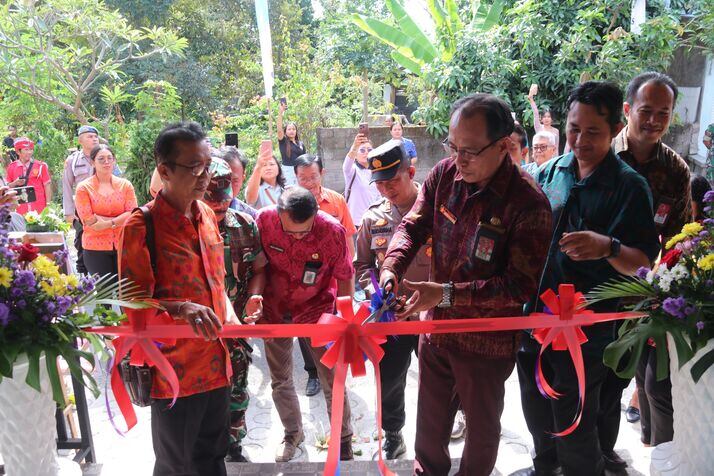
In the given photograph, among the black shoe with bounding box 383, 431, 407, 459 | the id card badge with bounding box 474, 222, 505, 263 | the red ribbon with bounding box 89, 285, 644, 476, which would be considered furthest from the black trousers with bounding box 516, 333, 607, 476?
the black shoe with bounding box 383, 431, 407, 459

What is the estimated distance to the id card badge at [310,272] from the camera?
350 cm

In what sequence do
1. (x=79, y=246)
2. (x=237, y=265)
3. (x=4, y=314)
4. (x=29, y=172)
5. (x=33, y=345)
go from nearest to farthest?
(x=4, y=314) → (x=33, y=345) → (x=237, y=265) → (x=79, y=246) → (x=29, y=172)

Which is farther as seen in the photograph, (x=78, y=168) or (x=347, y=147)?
(x=347, y=147)

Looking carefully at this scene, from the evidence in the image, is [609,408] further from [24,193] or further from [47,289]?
[24,193]

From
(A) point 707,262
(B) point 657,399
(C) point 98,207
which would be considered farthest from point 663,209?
(C) point 98,207

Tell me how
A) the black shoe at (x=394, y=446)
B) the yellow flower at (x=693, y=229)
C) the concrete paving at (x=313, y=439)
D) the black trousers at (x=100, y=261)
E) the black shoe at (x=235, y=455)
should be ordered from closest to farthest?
the yellow flower at (x=693, y=229) < the concrete paving at (x=313, y=439) < the black shoe at (x=235, y=455) < the black shoe at (x=394, y=446) < the black trousers at (x=100, y=261)

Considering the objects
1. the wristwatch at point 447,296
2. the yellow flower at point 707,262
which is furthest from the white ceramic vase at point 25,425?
the yellow flower at point 707,262

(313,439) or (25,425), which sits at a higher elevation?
(25,425)

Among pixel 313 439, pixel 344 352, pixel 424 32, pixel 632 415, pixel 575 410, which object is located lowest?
pixel 313 439

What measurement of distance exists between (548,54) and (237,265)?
26.4 feet

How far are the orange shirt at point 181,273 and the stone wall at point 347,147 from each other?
724 cm

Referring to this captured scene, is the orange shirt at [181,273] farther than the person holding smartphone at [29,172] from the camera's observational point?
No

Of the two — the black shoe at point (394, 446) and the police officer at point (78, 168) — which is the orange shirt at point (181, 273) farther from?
the police officer at point (78, 168)

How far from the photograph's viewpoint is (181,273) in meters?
2.48
